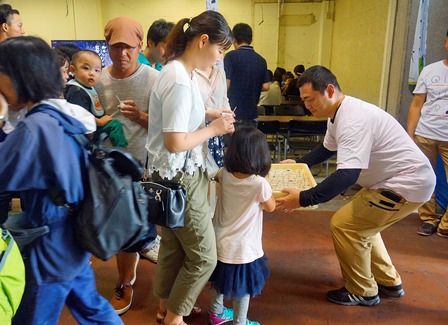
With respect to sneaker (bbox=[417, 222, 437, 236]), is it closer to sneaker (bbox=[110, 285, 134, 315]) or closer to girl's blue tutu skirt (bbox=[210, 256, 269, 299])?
girl's blue tutu skirt (bbox=[210, 256, 269, 299])

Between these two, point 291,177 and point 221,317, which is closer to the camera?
point 221,317

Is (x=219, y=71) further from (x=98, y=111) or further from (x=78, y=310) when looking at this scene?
(x=78, y=310)

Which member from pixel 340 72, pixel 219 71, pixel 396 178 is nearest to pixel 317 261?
pixel 396 178

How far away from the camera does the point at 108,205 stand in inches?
47.6

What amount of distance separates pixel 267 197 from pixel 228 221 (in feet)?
0.75

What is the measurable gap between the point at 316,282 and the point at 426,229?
1.38m

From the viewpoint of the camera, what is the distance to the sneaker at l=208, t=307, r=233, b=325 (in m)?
2.03

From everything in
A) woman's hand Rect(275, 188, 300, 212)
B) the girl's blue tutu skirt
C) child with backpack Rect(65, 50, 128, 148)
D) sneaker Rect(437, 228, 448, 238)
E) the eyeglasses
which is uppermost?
the eyeglasses

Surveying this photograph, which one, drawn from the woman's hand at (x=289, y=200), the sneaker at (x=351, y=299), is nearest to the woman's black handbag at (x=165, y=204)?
the woman's hand at (x=289, y=200)

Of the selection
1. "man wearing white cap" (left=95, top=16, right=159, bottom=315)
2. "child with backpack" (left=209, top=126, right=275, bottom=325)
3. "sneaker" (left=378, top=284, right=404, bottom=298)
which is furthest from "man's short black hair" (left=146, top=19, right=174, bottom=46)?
"sneaker" (left=378, top=284, right=404, bottom=298)

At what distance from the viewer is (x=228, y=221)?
1877 millimetres

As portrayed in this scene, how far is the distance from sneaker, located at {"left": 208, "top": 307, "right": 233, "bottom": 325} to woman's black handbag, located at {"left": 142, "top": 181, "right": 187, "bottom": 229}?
773mm

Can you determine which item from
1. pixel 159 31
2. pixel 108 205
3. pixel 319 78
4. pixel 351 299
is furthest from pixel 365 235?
pixel 159 31

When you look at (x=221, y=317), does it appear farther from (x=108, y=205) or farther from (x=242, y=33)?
(x=242, y=33)
